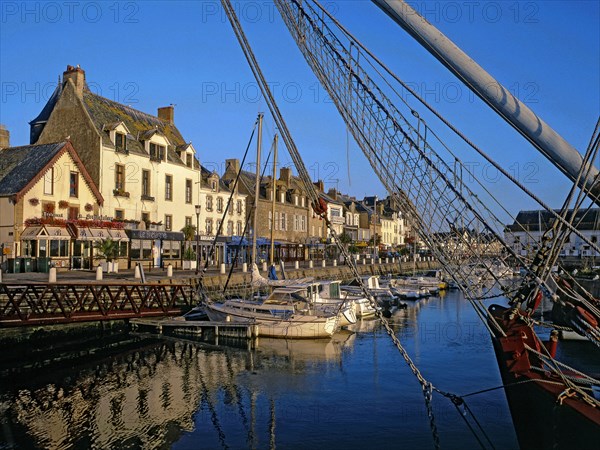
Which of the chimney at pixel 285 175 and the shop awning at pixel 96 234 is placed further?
the chimney at pixel 285 175

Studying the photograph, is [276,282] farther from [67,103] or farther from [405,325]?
[67,103]

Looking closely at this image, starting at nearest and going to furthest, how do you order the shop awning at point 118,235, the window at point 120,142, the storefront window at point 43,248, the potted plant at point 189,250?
the storefront window at point 43,248 → the shop awning at point 118,235 → the window at point 120,142 → the potted plant at point 189,250

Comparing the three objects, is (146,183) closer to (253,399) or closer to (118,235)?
(118,235)

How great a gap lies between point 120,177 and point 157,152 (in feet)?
15.0

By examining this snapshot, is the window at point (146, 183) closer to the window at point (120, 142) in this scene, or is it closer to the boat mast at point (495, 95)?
the window at point (120, 142)

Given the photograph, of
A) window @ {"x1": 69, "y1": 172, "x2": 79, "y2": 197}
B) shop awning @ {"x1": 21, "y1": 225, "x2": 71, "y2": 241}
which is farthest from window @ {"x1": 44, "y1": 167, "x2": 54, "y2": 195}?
shop awning @ {"x1": 21, "y1": 225, "x2": 71, "y2": 241}

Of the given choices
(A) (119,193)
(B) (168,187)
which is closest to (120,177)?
(A) (119,193)

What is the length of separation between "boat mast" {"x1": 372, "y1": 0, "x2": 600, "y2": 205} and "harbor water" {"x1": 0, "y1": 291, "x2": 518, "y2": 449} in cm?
735

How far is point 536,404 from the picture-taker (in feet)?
27.9

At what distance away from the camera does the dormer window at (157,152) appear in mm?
42834

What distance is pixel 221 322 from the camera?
2480cm

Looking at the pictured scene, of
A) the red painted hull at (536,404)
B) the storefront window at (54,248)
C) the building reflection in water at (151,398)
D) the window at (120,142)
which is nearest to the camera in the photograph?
the red painted hull at (536,404)

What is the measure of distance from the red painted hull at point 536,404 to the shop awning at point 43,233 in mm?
29959

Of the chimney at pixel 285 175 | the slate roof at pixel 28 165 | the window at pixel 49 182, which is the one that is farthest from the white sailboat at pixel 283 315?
the chimney at pixel 285 175
